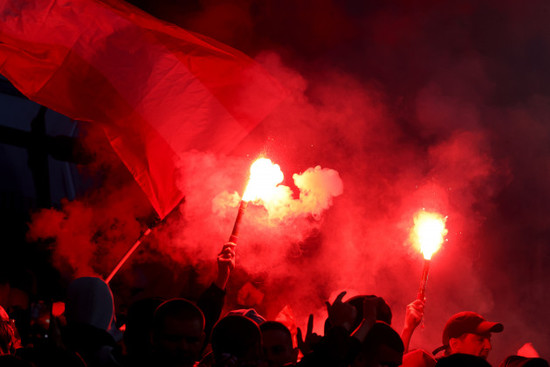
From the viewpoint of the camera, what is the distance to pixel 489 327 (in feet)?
12.0

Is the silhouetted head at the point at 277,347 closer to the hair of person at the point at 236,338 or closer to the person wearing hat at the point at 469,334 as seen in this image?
the hair of person at the point at 236,338

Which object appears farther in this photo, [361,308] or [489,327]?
[489,327]

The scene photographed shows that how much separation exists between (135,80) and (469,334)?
3.53m

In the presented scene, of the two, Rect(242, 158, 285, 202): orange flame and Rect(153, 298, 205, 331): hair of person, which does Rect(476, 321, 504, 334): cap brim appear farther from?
Rect(153, 298, 205, 331): hair of person

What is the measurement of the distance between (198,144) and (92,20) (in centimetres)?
149

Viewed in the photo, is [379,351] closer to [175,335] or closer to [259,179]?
[175,335]

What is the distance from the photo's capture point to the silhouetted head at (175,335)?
7.34ft

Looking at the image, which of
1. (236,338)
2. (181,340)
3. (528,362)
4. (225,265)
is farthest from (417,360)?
(181,340)

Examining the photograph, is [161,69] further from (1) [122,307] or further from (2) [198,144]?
(1) [122,307]

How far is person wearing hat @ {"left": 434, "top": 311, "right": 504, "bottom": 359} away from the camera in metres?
3.67

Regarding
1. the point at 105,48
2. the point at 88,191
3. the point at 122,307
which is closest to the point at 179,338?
the point at 105,48

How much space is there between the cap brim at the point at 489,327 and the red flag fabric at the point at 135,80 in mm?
2692

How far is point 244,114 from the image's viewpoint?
5.11 metres

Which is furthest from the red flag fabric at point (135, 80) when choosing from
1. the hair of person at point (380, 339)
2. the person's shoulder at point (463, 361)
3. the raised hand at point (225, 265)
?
the person's shoulder at point (463, 361)
